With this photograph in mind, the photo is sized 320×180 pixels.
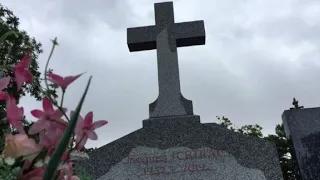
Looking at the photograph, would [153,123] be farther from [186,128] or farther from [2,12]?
[2,12]

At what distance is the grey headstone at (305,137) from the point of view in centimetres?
468

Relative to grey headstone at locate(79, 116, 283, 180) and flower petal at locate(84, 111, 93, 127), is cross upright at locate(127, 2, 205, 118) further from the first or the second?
flower petal at locate(84, 111, 93, 127)

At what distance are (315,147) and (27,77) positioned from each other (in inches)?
187

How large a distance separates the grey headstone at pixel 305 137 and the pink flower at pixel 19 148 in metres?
4.65

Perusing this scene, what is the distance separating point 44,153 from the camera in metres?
0.63

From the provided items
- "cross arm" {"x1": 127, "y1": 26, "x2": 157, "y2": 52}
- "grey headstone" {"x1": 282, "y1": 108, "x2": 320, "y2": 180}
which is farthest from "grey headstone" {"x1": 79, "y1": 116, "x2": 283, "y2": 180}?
"cross arm" {"x1": 127, "y1": 26, "x2": 157, "y2": 52}

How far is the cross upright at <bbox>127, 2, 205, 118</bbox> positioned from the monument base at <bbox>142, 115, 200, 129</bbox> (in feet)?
1.02

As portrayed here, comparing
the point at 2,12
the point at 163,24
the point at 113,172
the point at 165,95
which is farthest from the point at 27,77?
the point at 2,12

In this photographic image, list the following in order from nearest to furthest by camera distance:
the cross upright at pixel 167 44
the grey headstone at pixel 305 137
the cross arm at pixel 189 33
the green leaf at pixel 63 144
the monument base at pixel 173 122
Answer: the green leaf at pixel 63 144 → the grey headstone at pixel 305 137 → the monument base at pixel 173 122 → the cross upright at pixel 167 44 → the cross arm at pixel 189 33

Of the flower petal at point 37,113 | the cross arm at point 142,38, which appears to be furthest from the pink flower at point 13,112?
the cross arm at point 142,38

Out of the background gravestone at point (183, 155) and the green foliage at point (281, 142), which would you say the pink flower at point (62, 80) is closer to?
the background gravestone at point (183, 155)

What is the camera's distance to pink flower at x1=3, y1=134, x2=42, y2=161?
2.03 feet

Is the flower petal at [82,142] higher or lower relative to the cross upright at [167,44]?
lower

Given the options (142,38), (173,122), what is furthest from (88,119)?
(142,38)
